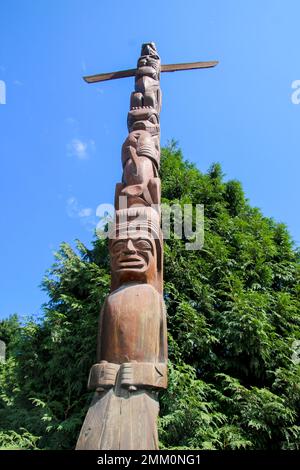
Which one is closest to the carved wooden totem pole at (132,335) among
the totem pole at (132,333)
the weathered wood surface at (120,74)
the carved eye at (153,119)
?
the totem pole at (132,333)

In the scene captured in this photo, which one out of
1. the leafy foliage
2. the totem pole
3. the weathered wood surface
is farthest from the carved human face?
the weathered wood surface

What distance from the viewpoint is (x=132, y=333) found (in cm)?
477

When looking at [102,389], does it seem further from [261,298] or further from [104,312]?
[261,298]

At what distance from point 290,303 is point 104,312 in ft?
19.5

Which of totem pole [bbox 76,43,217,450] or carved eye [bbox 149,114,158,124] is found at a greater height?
carved eye [bbox 149,114,158,124]

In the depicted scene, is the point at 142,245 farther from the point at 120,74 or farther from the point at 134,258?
the point at 120,74

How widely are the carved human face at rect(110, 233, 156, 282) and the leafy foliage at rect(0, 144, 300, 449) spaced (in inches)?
130

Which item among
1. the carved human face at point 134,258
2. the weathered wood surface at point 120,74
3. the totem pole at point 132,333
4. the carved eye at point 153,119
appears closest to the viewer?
the totem pole at point 132,333

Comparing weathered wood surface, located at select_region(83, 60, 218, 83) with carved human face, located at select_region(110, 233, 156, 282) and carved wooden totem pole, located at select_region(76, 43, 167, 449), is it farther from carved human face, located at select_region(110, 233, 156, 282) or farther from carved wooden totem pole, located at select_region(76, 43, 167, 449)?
carved human face, located at select_region(110, 233, 156, 282)

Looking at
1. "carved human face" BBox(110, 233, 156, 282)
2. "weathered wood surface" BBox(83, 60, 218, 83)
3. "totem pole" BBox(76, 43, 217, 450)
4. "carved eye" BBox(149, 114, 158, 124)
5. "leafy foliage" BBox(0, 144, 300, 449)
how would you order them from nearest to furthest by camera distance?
"totem pole" BBox(76, 43, 217, 450) < "carved human face" BBox(110, 233, 156, 282) < "leafy foliage" BBox(0, 144, 300, 449) < "carved eye" BBox(149, 114, 158, 124) < "weathered wood surface" BBox(83, 60, 218, 83)

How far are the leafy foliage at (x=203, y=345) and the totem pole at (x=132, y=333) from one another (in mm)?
3288

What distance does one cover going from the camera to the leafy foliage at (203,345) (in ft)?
A: 25.9

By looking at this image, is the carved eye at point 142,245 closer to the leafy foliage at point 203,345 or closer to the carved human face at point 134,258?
the carved human face at point 134,258

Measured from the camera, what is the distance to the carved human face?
17.7 ft
